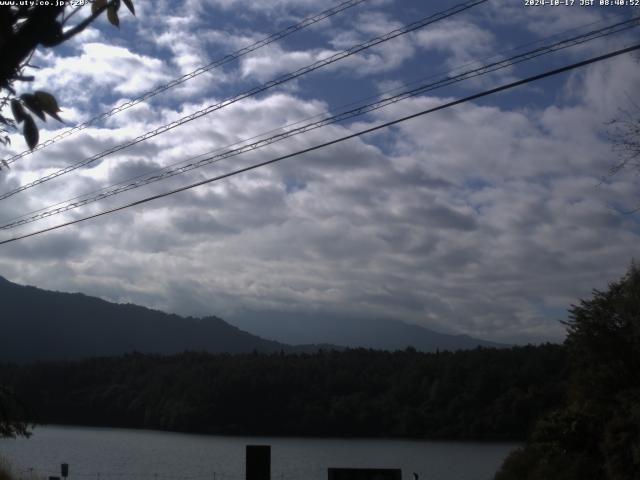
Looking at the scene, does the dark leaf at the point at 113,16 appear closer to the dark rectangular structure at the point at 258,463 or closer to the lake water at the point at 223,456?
the dark rectangular structure at the point at 258,463

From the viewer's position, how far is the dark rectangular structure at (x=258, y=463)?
31.0 feet

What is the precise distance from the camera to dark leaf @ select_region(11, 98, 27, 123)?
12.9 ft

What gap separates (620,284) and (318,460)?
35.6 m

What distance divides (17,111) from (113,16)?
90cm

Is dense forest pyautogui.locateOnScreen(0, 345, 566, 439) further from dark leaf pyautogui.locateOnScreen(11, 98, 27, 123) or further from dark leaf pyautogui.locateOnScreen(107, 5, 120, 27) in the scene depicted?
dark leaf pyautogui.locateOnScreen(11, 98, 27, 123)

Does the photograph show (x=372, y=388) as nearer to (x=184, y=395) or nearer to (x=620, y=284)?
(x=184, y=395)

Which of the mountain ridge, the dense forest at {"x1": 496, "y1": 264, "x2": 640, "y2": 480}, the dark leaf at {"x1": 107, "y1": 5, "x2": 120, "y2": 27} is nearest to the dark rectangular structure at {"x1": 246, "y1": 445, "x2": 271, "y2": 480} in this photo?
the dark leaf at {"x1": 107, "y1": 5, "x2": 120, "y2": 27}

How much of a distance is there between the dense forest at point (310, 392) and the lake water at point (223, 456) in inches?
152

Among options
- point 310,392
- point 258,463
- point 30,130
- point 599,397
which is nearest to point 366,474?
point 258,463

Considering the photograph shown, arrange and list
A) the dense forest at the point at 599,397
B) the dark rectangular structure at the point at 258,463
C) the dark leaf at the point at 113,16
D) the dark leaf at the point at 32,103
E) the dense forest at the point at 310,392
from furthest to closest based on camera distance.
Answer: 1. the dense forest at the point at 310,392
2. the dense forest at the point at 599,397
3. the dark rectangular structure at the point at 258,463
4. the dark leaf at the point at 113,16
5. the dark leaf at the point at 32,103

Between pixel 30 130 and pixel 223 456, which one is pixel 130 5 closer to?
pixel 30 130

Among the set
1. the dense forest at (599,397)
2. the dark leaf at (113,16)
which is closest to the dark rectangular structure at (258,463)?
the dark leaf at (113,16)

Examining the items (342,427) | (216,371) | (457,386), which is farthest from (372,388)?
(216,371)

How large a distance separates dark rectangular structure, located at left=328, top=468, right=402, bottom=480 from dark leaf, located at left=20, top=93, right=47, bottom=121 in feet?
23.7
